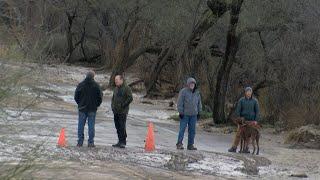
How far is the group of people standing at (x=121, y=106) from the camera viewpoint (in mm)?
16688

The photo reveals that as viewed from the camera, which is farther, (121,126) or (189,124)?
(189,124)

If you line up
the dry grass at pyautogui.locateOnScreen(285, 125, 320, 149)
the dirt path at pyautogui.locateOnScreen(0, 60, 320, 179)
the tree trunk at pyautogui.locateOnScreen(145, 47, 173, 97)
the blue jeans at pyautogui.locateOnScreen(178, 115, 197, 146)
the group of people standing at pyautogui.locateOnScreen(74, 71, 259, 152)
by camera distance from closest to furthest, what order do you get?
the dirt path at pyautogui.locateOnScreen(0, 60, 320, 179) < the group of people standing at pyautogui.locateOnScreen(74, 71, 259, 152) < the blue jeans at pyautogui.locateOnScreen(178, 115, 197, 146) < the dry grass at pyautogui.locateOnScreen(285, 125, 320, 149) < the tree trunk at pyautogui.locateOnScreen(145, 47, 173, 97)

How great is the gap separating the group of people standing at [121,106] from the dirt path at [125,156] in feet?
1.50

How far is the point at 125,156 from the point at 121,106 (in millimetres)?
1574

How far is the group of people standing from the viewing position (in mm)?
16688

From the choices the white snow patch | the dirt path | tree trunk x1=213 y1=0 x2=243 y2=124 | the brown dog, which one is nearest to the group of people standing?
the brown dog

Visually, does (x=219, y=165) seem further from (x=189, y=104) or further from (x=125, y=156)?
(x=125, y=156)

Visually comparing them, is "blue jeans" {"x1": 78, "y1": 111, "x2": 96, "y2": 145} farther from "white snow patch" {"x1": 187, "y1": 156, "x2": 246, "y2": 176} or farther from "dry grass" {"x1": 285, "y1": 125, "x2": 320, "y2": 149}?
"dry grass" {"x1": 285, "y1": 125, "x2": 320, "y2": 149}

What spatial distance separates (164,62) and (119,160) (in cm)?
2459

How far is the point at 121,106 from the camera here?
17062 millimetres

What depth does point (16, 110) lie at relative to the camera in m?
9.46

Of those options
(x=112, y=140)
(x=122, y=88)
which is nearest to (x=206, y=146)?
(x=112, y=140)

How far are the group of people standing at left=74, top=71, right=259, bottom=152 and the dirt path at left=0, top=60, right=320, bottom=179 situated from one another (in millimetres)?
458

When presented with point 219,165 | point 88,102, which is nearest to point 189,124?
point 219,165
